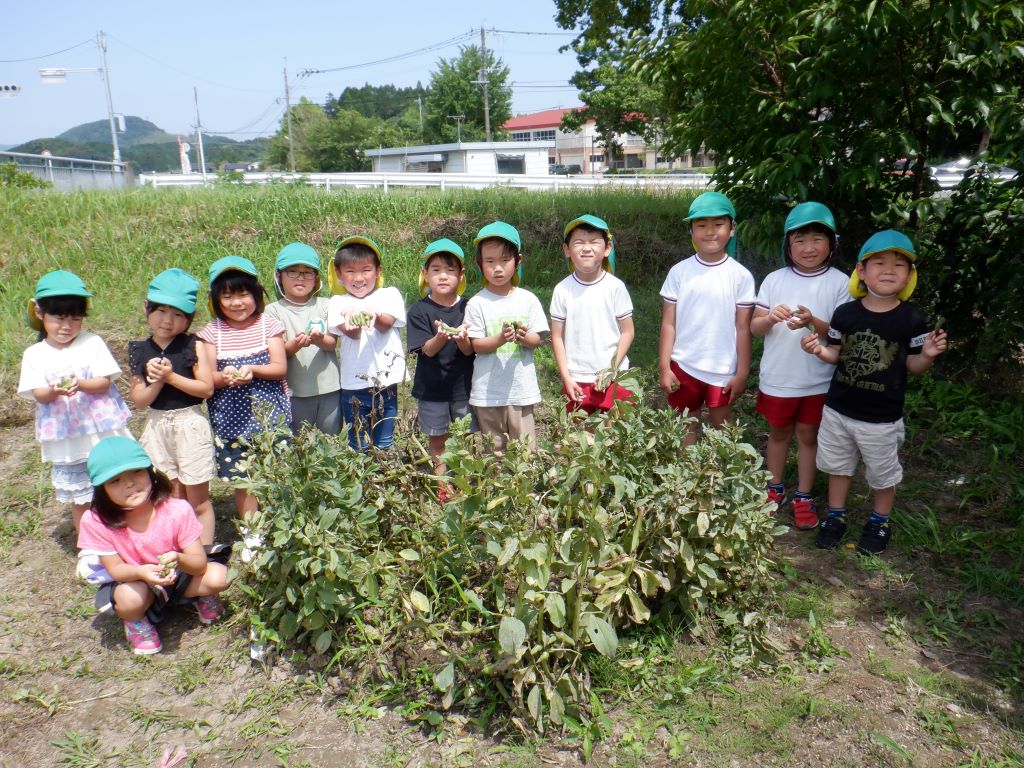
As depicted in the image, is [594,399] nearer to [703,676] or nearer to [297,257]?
[703,676]

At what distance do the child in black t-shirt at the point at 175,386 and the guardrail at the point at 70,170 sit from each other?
36.6ft

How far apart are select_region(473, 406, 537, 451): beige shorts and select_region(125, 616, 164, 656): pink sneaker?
176cm

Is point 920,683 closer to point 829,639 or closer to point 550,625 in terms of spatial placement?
point 829,639

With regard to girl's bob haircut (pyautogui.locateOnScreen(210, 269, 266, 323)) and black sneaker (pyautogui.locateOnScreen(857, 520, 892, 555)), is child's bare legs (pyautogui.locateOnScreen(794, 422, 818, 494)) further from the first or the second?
girl's bob haircut (pyautogui.locateOnScreen(210, 269, 266, 323))

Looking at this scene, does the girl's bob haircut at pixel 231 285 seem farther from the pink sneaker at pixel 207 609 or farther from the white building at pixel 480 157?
the white building at pixel 480 157

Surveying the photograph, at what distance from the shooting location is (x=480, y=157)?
Result: 34.6 m

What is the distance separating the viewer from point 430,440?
3.95 meters

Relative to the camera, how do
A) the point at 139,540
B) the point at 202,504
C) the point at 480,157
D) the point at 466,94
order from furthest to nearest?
the point at 466,94, the point at 480,157, the point at 202,504, the point at 139,540

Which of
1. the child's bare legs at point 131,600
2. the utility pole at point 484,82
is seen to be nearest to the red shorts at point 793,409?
the child's bare legs at point 131,600

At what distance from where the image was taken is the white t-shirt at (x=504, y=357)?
12.0 ft

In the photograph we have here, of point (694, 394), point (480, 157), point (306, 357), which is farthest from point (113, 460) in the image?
point (480, 157)

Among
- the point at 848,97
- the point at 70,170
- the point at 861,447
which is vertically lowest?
the point at 861,447

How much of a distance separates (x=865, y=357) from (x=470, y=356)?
1.93 m

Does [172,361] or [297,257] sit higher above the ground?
[297,257]
